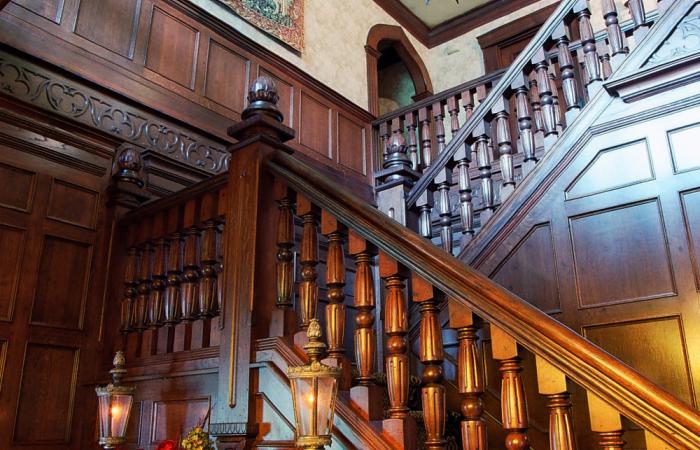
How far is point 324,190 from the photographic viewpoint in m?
1.92

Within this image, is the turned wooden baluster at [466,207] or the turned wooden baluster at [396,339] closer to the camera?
the turned wooden baluster at [396,339]

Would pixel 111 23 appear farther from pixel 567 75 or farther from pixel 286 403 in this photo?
pixel 286 403

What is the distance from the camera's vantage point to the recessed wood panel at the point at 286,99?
4.93m

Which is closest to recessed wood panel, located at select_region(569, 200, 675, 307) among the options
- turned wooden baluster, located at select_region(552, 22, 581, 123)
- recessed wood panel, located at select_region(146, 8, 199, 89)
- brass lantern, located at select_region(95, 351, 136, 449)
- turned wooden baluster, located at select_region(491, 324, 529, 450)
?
turned wooden baluster, located at select_region(552, 22, 581, 123)

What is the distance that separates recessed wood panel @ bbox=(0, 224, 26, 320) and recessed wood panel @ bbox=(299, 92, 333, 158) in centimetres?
265

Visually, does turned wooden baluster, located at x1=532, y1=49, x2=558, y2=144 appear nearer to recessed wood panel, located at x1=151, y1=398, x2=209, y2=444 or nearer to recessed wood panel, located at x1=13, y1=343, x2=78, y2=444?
recessed wood panel, located at x1=151, y1=398, x2=209, y2=444

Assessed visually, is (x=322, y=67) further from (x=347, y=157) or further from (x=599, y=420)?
(x=599, y=420)

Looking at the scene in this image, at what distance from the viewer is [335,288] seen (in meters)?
1.82

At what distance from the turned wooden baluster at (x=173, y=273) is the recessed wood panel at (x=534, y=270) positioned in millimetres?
1636

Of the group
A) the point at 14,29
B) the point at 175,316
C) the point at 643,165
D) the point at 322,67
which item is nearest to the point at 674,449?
the point at 175,316

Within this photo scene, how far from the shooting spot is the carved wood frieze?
3.07 meters

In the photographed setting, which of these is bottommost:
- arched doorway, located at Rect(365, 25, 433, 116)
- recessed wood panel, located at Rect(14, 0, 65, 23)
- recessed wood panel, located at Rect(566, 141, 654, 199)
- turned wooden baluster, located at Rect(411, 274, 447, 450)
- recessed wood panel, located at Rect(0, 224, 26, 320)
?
turned wooden baluster, located at Rect(411, 274, 447, 450)

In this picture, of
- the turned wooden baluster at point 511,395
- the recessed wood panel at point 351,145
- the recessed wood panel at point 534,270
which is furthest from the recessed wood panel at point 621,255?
the recessed wood panel at point 351,145

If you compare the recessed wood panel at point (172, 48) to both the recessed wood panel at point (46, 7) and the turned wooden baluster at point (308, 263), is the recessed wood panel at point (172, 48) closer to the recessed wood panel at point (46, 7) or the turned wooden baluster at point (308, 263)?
the recessed wood panel at point (46, 7)
